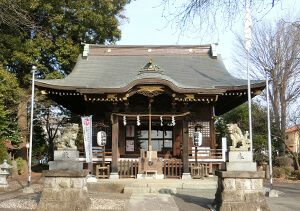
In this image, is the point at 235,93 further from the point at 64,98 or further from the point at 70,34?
the point at 70,34

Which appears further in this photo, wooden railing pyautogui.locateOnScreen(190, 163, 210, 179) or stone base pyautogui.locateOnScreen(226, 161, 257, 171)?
wooden railing pyautogui.locateOnScreen(190, 163, 210, 179)

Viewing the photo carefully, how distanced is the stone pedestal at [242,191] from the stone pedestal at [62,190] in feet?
11.7

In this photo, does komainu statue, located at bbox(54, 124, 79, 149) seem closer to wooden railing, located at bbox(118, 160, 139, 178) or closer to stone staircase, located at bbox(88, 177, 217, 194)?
stone staircase, located at bbox(88, 177, 217, 194)

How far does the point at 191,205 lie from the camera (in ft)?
36.2

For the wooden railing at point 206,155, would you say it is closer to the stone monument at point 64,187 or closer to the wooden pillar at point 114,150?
the wooden pillar at point 114,150

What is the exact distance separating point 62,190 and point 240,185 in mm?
4484

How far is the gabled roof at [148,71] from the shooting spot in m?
17.0

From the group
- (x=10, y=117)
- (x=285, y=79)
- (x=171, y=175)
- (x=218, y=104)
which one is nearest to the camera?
(x=171, y=175)

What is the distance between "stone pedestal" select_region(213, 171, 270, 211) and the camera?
9.69 meters

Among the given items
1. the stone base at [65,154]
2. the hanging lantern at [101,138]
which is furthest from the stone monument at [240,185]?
the hanging lantern at [101,138]

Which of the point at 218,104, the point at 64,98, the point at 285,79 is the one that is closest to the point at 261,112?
the point at 285,79

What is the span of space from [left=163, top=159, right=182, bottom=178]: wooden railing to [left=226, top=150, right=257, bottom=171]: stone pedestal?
7.48 metres

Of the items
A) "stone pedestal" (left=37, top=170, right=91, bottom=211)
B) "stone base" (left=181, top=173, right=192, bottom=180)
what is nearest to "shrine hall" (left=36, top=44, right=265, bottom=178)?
"stone base" (left=181, top=173, right=192, bottom=180)

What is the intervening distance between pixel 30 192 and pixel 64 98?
6.63 meters
